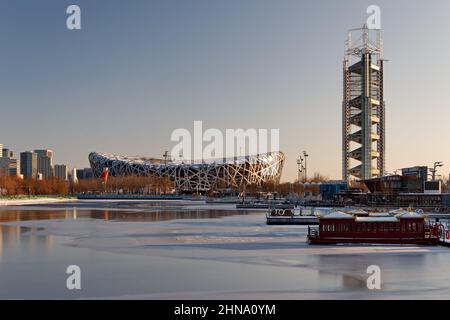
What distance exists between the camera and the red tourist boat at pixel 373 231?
2861 centimetres

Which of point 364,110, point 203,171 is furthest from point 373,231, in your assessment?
point 203,171

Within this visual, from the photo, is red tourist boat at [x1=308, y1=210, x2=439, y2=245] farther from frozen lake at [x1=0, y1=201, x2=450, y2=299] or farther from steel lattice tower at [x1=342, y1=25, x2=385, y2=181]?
steel lattice tower at [x1=342, y1=25, x2=385, y2=181]

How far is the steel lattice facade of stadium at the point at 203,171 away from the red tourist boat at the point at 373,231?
142914 millimetres

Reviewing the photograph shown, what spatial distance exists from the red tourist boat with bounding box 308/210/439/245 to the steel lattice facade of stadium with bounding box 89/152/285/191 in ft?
469

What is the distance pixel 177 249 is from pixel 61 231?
12089 millimetres

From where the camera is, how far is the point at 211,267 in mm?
20312

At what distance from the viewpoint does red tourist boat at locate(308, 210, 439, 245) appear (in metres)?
28.6

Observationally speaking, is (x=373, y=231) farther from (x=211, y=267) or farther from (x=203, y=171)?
(x=203, y=171)

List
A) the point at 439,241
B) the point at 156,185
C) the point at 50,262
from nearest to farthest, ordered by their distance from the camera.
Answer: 1. the point at 50,262
2. the point at 439,241
3. the point at 156,185

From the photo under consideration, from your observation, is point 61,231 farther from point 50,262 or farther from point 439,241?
point 439,241

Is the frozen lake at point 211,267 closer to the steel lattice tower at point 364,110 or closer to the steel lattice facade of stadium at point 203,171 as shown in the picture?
the steel lattice tower at point 364,110

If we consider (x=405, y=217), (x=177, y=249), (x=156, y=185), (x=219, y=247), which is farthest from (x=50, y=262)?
(x=156, y=185)

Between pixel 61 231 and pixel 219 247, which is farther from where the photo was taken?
pixel 61 231

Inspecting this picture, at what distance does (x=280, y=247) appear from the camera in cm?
2677
